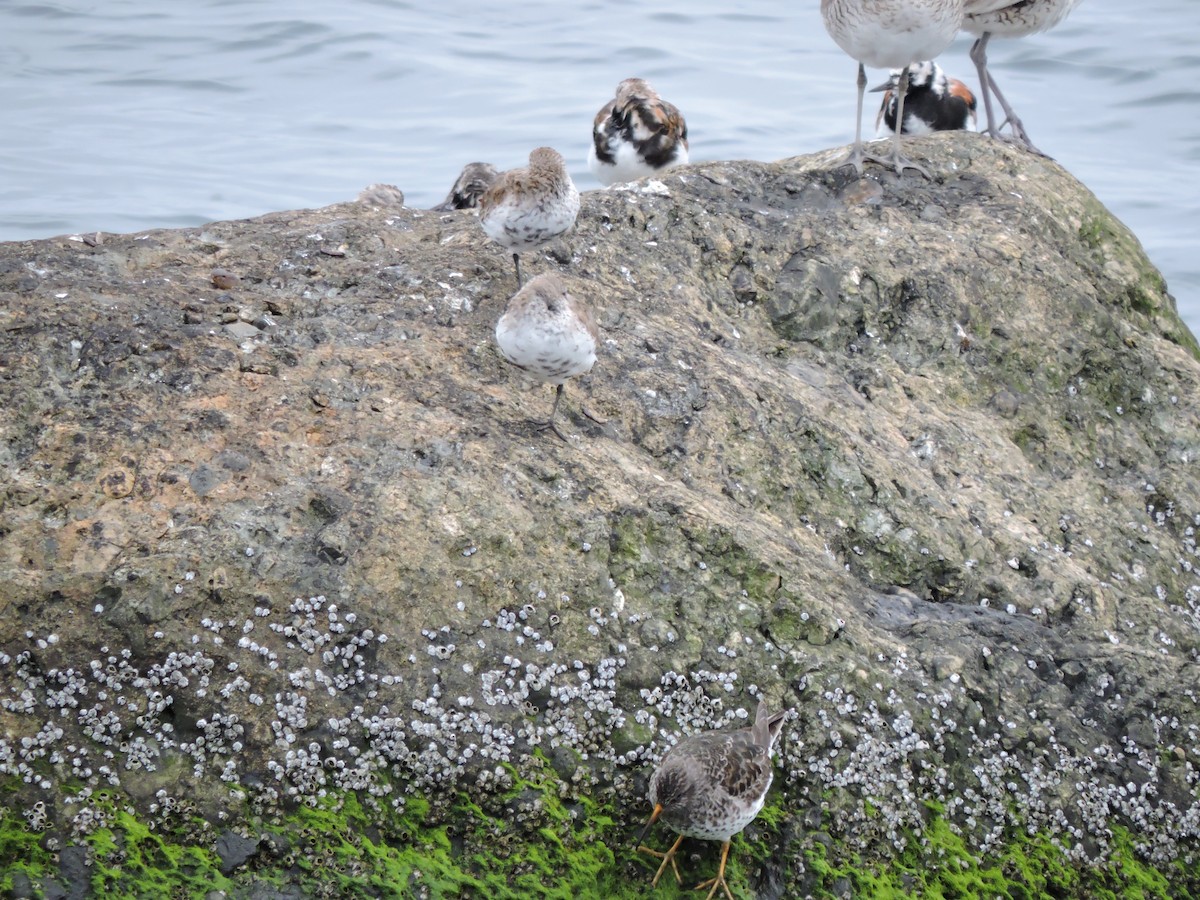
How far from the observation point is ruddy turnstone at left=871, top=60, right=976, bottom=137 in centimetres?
928

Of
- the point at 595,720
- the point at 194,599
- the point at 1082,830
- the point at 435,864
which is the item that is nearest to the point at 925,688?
the point at 1082,830

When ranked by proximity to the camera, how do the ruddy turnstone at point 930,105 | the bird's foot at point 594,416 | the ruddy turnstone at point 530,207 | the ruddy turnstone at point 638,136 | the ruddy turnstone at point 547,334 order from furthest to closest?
the ruddy turnstone at point 930,105
the ruddy turnstone at point 638,136
the ruddy turnstone at point 530,207
the bird's foot at point 594,416
the ruddy turnstone at point 547,334

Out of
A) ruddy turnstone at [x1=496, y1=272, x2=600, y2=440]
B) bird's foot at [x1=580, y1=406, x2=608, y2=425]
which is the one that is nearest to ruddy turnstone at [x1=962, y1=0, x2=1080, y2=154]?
bird's foot at [x1=580, y1=406, x2=608, y2=425]

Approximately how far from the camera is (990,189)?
23.2ft

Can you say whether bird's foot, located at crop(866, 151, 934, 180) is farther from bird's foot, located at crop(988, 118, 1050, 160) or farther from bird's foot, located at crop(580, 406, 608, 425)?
bird's foot, located at crop(580, 406, 608, 425)

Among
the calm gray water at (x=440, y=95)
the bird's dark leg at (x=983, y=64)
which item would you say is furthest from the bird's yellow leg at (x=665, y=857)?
the calm gray water at (x=440, y=95)

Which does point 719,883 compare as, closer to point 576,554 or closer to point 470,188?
point 576,554

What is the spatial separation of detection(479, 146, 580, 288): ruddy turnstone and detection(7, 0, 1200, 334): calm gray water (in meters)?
8.70

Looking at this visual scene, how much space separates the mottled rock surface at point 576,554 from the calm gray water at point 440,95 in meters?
8.58

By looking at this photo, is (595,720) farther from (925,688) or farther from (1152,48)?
(1152,48)

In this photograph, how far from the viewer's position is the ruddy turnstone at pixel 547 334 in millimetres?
5000

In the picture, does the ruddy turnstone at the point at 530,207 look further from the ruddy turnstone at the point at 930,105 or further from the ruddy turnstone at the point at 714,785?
the ruddy turnstone at the point at 930,105

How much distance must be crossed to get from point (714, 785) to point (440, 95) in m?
14.8

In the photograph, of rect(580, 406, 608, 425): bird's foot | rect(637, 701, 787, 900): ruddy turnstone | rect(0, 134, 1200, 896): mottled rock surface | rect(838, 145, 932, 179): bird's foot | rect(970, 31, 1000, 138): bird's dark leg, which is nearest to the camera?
rect(637, 701, 787, 900): ruddy turnstone
